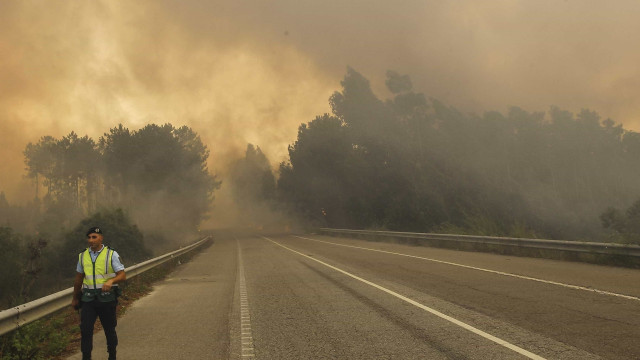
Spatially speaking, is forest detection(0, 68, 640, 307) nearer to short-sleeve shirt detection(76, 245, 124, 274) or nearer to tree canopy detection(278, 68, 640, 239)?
tree canopy detection(278, 68, 640, 239)

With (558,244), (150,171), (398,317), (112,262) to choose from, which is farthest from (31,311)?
(150,171)

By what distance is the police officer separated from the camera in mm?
4965

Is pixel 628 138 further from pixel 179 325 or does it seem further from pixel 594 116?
pixel 179 325

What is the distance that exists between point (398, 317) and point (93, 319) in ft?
14.2

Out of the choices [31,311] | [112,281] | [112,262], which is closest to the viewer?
[112,281]

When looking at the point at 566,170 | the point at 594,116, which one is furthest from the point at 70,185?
the point at 594,116

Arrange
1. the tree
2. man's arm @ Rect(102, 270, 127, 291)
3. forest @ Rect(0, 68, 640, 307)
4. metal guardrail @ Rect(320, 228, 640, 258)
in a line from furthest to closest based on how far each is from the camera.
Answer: the tree
forest @ Rect(0, 68, 640, 307)
metal guardrail @ Rect(320, 228, 640, 258)
man's arm @ Rect(102, 270, 127, 291)

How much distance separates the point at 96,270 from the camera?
499 cm

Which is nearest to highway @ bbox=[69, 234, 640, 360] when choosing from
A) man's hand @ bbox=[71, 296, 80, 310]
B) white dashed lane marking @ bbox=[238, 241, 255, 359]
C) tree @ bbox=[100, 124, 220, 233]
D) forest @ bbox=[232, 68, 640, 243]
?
white dashed lane marking @ bbox=[238, 241, 255, 359]

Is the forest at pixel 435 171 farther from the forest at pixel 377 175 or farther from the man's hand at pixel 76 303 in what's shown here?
the man's hand at pixel 76 303

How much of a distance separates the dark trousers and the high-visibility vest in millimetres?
207

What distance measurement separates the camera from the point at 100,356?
225 inches

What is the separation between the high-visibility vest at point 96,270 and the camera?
4969 millimetres

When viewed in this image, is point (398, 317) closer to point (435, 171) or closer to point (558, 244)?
point (558, 244)
